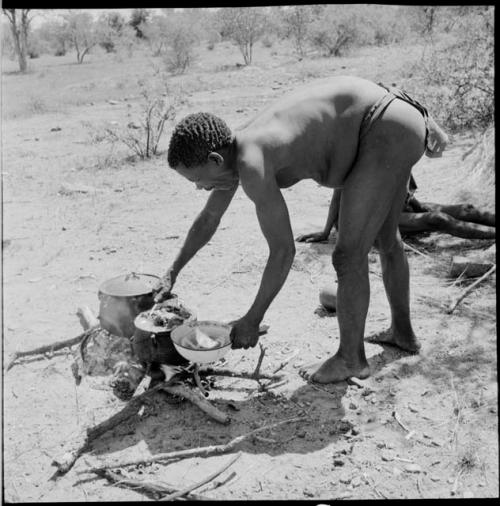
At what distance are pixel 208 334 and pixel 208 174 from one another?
80 cm

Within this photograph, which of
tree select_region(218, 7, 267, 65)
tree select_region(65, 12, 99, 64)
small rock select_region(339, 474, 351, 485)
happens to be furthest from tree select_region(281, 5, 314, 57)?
small rock select_region(339, 474, 351, 485)

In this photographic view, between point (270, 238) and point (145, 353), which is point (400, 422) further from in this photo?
point (145, 353)

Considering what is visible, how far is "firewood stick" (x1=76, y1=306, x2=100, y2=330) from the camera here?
386 centimetres

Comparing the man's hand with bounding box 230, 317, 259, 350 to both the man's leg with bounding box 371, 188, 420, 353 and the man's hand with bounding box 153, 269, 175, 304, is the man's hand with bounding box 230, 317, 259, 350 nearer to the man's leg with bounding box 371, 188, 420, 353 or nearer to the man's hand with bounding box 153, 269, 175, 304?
the man's hand with bounding box 153, 269, 175, 304

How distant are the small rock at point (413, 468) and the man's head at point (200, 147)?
4.82 ft

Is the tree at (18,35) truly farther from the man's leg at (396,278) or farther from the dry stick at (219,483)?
the dry stick at (219,483)

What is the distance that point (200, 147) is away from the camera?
8.92 ft

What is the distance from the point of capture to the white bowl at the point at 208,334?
9.43ft

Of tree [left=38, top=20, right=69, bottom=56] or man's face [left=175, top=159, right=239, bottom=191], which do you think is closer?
man's face [left=175, top=159, right=239, bottom=191]

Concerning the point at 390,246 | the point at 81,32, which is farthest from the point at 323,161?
the point at 81,32

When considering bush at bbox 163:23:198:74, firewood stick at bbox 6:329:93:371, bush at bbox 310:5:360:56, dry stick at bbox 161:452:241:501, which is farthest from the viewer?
bush at bbox 310:5:360:56

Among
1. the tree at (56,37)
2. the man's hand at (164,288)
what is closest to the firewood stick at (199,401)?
the man's hand at (164,288)

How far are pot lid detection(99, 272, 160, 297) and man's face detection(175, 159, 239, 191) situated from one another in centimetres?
75

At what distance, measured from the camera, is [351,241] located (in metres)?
2.99
